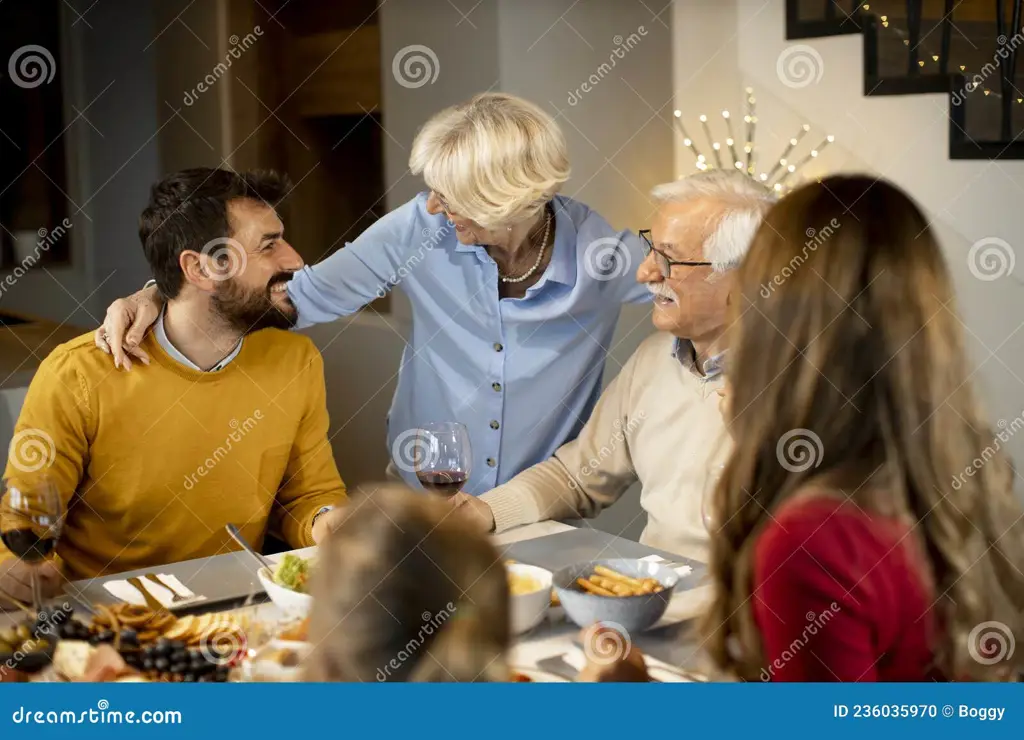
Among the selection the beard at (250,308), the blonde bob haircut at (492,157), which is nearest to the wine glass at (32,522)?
the beard at (250,308)

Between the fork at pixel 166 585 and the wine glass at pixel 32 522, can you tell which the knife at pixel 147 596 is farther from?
the wine glass at pixel 32 522

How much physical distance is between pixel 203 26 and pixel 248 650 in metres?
1.46

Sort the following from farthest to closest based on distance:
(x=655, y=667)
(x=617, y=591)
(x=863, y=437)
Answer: (x=617, y=591)
(x=655, y=667)
(x=863, y=437)

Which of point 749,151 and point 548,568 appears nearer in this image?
point 548,568

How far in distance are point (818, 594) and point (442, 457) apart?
2.49ft

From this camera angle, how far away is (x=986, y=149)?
2.18m

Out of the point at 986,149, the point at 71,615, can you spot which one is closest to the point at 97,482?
the point at 71,615

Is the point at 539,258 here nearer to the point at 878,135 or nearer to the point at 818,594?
the point at 878,135

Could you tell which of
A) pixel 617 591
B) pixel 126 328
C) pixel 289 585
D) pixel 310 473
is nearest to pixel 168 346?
pixel 126 328

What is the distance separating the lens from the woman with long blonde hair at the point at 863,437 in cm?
135

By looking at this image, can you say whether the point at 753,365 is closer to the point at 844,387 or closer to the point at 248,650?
the point at 844,387

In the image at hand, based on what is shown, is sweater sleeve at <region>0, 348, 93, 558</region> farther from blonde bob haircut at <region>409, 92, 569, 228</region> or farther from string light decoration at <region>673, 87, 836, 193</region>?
string light decoration at <region>673, 87, 836, 193</region>

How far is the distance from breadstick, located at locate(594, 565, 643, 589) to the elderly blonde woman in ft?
2.31

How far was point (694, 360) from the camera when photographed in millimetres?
2291
